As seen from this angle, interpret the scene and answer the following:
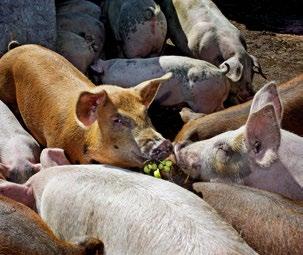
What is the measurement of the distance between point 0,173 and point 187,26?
3.40 meters

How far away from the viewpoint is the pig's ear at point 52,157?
15.3 feet

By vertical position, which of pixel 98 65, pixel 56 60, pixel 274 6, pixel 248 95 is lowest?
pixel 274 6

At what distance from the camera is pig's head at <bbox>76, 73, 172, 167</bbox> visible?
14.2ft

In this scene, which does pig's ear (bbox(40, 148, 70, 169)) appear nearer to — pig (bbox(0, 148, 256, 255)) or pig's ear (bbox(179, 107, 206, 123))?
pig (bbox(0, 148, 256, 255))

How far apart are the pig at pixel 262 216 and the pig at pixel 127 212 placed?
20 centimetres

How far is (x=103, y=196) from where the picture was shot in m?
3.74

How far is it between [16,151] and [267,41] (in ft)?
14.4

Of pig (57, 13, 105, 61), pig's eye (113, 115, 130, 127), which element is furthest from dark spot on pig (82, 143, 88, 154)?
pig (57, 13, 105, 61)

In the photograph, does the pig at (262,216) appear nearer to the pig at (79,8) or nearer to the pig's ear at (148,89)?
the pig's ear at (148,89)

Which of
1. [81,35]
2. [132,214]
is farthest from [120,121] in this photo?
[81,35]

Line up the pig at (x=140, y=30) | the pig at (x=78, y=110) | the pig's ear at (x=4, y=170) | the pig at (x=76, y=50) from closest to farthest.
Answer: the pig at (x=78, y=110) → the pig's ear at (x=4, y=170) → the pig at (x=76, y=50) → the pig at (x=140, y=30)

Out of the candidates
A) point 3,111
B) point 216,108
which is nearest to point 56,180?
point 3,111

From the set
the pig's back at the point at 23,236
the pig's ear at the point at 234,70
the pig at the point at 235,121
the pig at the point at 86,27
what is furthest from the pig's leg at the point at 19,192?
the pig's ear at the point at 234,70

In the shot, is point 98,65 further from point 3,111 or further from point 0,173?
point 0,173
